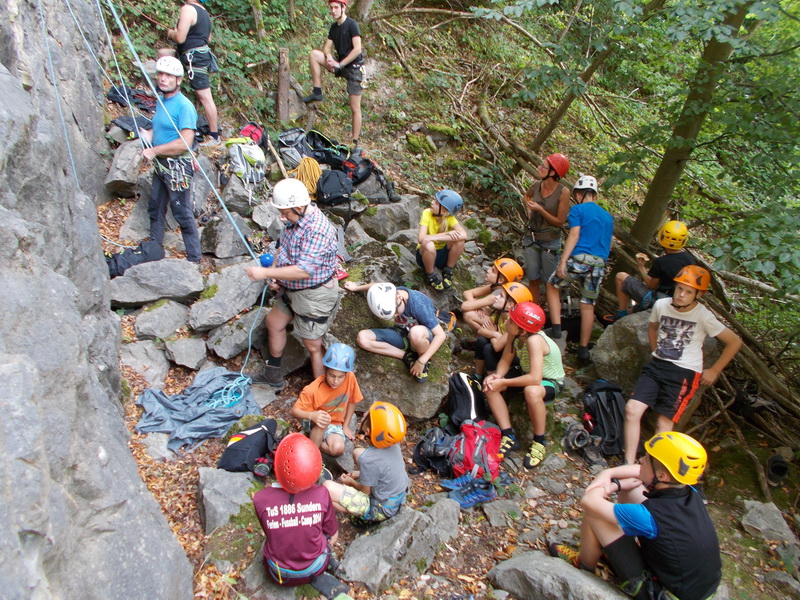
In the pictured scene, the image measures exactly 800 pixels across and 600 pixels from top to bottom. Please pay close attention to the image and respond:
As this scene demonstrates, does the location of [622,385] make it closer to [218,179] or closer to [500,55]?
[218,179]

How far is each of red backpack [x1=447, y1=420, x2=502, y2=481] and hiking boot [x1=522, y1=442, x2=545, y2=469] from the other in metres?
0.29

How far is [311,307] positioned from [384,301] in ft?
2.42

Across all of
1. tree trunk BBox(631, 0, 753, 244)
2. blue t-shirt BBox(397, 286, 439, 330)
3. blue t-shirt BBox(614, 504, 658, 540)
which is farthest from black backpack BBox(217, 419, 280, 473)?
tree trunk BBox(631, 0, 753, 244)

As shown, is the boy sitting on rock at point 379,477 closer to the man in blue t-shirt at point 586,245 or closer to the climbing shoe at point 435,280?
the climbing shoe at point 435,280

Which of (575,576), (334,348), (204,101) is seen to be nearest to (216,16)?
(204,101)

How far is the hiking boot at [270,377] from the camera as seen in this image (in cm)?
554

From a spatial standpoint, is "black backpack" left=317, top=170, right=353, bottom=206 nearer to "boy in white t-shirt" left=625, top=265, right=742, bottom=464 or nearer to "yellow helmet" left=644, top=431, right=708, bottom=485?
"boy in white t-shirt" left=625, top=265, right=742, bottom=464

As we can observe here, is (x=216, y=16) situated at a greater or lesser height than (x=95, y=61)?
greater

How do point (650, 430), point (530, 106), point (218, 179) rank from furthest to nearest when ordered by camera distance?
point (530, 106), point (218, 179), point (650, 430)

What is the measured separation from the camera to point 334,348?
14.7 ft

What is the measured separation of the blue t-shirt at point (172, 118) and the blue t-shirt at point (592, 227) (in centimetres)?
455

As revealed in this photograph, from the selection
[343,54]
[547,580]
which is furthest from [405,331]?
[343,54]

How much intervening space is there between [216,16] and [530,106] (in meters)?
6.96

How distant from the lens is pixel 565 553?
386cm
